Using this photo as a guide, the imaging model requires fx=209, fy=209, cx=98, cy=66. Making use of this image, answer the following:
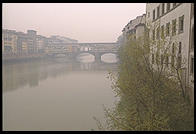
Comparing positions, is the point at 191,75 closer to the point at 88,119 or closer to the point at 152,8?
the point at 88,119

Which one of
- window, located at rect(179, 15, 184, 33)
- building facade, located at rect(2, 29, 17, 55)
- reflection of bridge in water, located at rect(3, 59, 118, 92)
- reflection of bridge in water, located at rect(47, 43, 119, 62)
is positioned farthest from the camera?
reflection of bridge in water, located at rect(47, 43, 119, 62)

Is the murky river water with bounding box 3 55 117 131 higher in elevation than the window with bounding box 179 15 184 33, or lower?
lower

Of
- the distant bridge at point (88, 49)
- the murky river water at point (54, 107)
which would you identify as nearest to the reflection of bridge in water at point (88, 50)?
the distant bridge at point (88, 49)

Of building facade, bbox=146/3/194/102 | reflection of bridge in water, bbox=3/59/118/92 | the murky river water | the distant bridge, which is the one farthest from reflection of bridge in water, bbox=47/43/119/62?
building facade, bbox=146/3/194/102

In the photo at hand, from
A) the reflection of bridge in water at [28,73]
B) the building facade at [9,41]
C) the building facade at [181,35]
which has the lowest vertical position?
the reflection of bridge in water at [28,73]

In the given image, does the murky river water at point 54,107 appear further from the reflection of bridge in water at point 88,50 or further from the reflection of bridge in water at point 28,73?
the reflection of bridge in water at point 88,50

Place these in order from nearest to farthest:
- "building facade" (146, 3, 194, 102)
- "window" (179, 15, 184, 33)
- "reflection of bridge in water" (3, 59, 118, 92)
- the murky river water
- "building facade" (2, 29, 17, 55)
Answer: "building facade" (146, 3, 194, 102) < the murky river water < "window" (179, 15, 184, 33) < "reflection of bridge in water" (3, 59, 118, 92) < "building facade" (2, 29, 17, 55)

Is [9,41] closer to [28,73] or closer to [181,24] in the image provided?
[28,73]

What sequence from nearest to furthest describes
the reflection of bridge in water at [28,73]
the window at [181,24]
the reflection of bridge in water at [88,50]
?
the window at [181,24] < the reflection of bridge in water at [28,73] < the reflection of bridge in water at [88,50]

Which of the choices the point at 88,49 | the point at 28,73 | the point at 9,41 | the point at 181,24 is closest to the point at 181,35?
the point at 181,24

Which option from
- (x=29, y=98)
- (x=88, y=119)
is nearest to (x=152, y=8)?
(x=88, y=119)

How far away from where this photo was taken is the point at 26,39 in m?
61.8

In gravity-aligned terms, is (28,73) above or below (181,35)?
below

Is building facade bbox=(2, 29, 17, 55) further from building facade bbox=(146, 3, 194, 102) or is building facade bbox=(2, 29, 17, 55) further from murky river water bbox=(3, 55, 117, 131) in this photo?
building facade bbox=(146, 3, 194, 102)
